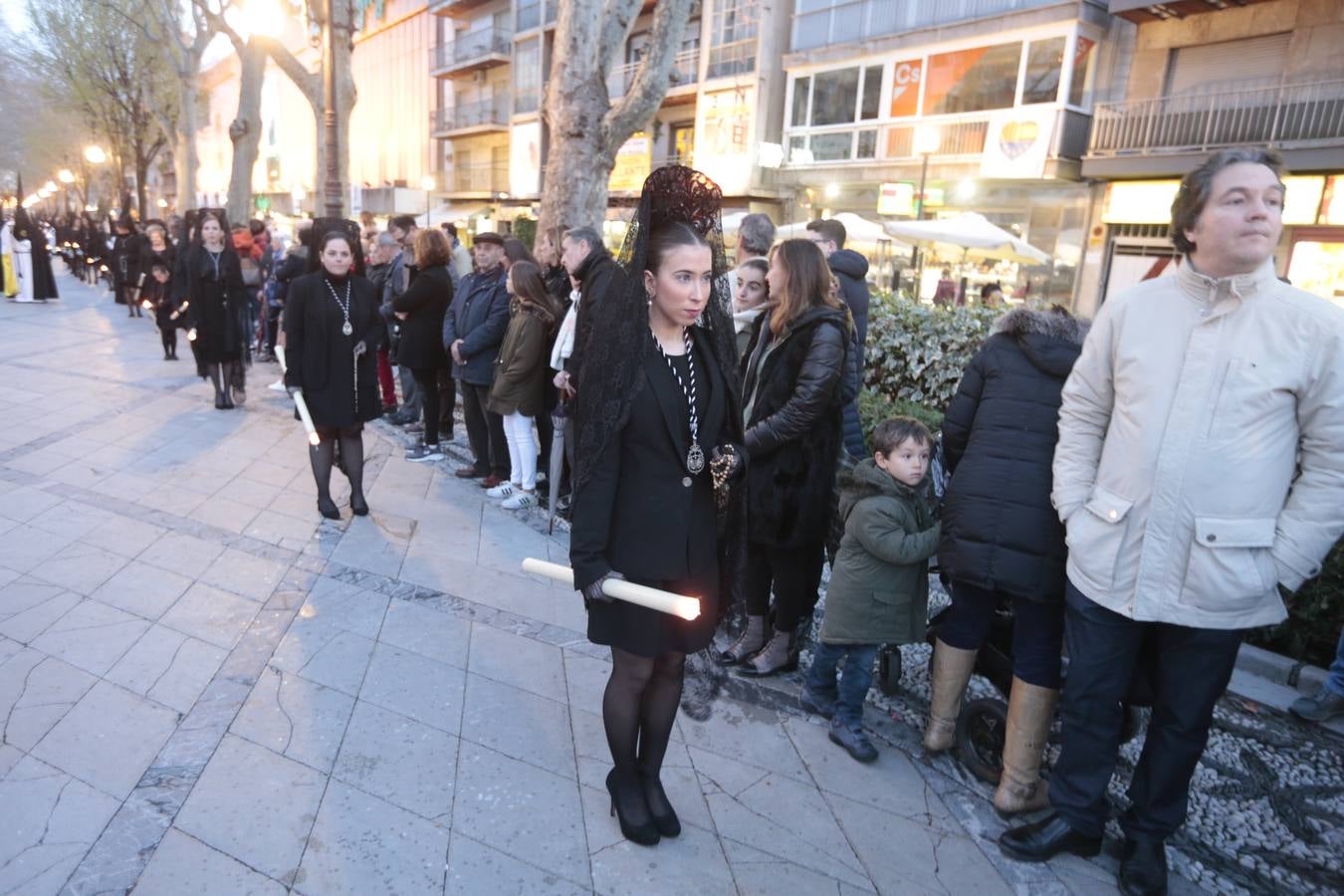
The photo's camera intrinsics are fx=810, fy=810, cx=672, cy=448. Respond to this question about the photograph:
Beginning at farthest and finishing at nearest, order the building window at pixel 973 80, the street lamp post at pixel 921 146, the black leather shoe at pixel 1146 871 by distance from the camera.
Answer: the street lamp post at pixel 921 146 → the building window at pixel 973 80 → the black leather shoe at pixel 1146 871

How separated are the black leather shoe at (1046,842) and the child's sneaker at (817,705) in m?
0.81

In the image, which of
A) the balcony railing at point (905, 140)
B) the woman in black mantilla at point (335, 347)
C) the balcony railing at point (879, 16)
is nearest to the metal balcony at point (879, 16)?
the balcony railing at point (879, 16)

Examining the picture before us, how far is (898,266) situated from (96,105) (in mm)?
29445

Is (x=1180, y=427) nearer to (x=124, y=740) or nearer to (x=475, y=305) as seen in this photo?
(x=124, y=740)

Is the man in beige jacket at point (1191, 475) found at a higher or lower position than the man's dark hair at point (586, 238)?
lower

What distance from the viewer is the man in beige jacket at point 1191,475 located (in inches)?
86.2

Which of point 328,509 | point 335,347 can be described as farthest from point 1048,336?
point 328,509

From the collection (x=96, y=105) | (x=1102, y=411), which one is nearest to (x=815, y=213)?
(x=1102, y=411)

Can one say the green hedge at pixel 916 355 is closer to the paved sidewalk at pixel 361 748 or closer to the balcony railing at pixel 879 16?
the paved sidewalk at pixel 361 748

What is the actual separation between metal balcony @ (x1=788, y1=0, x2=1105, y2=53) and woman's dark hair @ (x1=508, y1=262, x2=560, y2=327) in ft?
48.9

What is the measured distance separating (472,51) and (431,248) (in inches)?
1219

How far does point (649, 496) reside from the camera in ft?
7.80

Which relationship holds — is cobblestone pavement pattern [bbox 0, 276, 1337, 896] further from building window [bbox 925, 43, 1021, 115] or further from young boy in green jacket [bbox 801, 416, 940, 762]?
building window [bbox 925, 43, 1021, 115]

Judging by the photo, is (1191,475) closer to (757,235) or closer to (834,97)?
(757,235)
